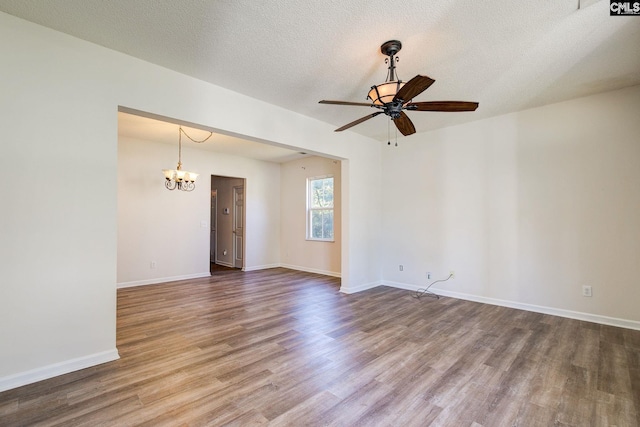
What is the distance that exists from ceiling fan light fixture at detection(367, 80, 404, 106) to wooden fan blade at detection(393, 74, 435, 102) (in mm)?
55

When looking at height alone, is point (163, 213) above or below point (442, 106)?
below

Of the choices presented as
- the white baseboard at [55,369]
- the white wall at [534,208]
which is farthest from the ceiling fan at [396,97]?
the white baseboard at [55,369]

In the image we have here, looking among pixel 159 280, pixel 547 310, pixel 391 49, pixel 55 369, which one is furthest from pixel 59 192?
pixel 547 310

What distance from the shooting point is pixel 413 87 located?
2.16 meters

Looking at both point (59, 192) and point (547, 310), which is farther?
point (547, 310)

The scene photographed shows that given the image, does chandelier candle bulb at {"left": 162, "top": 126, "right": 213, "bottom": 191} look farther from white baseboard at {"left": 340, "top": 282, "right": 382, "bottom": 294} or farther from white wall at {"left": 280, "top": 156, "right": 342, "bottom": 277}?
white baseboard at {"left": 340, "top": 282, "right": 382, "bottom": 294}

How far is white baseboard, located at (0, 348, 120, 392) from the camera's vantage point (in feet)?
6.83

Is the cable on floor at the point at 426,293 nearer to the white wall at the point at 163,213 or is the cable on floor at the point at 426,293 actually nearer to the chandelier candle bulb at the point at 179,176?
the white wall at the point at 163,213

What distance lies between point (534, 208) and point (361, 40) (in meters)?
3.22

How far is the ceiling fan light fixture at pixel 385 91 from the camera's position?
2.35 metres

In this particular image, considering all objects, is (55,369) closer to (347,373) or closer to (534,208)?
(347,373)

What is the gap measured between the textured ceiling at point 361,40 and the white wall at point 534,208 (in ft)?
1.87

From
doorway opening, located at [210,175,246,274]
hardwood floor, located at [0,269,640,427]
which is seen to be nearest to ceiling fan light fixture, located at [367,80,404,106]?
hardwood floor, located at [0,269,640,427]

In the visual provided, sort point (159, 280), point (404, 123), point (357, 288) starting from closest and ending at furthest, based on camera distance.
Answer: point (404, 123) < point (357, 288) < point (159, 280)
